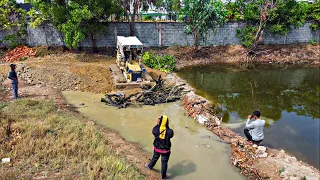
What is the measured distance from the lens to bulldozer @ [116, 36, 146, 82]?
12836mm

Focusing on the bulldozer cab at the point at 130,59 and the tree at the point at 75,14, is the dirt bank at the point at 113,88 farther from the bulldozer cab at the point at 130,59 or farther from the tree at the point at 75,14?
the tree at the point at 75,14

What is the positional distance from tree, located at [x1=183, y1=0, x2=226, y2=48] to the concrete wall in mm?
1847

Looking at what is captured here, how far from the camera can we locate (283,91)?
1477 cm

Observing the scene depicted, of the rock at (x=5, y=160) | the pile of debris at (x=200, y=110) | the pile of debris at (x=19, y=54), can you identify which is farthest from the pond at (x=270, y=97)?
the pile of debris at (x=19, y=54)

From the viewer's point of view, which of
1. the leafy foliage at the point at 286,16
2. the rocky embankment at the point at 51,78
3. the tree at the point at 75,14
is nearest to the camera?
the rocky embankment at the point at 51,78

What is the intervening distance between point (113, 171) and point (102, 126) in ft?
11.2

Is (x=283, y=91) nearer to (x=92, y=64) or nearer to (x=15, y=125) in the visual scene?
(x=92, y=64)

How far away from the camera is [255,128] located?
7758mm

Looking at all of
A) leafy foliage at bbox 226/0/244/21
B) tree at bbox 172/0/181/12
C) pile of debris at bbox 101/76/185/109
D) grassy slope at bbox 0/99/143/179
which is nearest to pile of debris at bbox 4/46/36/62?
pile of debris at bbox 101/76/185/109

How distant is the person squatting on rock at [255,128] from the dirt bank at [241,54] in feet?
38.2

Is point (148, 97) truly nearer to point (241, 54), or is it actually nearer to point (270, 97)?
point (270, 97)

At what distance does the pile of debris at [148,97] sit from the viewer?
11.1 meters

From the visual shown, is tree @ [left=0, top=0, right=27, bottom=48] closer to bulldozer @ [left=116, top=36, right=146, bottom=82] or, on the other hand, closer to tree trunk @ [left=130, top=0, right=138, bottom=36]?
tree trunk @ [left=130, top=0, right=138, bottom=36]

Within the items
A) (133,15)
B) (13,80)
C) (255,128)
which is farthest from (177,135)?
(133,15)
